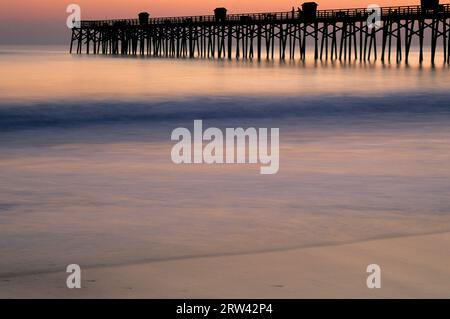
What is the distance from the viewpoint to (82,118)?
22.4 m

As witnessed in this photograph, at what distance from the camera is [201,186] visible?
10.4 metres

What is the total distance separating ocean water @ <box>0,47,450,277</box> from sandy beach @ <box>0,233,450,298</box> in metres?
0.29

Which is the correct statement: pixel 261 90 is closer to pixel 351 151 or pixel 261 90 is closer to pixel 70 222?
pixel 351 151

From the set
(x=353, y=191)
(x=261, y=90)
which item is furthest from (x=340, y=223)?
(x=261, y=90)

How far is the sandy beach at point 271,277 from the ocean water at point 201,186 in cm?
29

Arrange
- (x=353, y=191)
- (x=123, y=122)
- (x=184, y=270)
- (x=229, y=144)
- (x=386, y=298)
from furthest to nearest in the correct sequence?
(x=123, y=122)
(x=229, y=144)
(x=353, y=191)
(x=184, y=270)
(x=386, y=298)

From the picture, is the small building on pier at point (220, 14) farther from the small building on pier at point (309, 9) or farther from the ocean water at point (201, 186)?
A: the ocean water at point (201, 186)

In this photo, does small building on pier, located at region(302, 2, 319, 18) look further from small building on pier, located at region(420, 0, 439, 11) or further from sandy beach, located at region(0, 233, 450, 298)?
sandy beach, located at region(0, 233, 450, 298)

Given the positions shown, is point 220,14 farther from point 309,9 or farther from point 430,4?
point 430,4

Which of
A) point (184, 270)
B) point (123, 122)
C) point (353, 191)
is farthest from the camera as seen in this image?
point (123, 122)

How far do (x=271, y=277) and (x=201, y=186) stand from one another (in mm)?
4366

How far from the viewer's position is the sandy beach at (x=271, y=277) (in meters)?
5.70

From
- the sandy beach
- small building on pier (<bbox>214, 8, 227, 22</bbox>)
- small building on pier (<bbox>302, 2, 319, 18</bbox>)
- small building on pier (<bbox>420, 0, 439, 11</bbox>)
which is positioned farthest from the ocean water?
small building on pier (<bbox>214, 8, 227, 22</bbox>)
